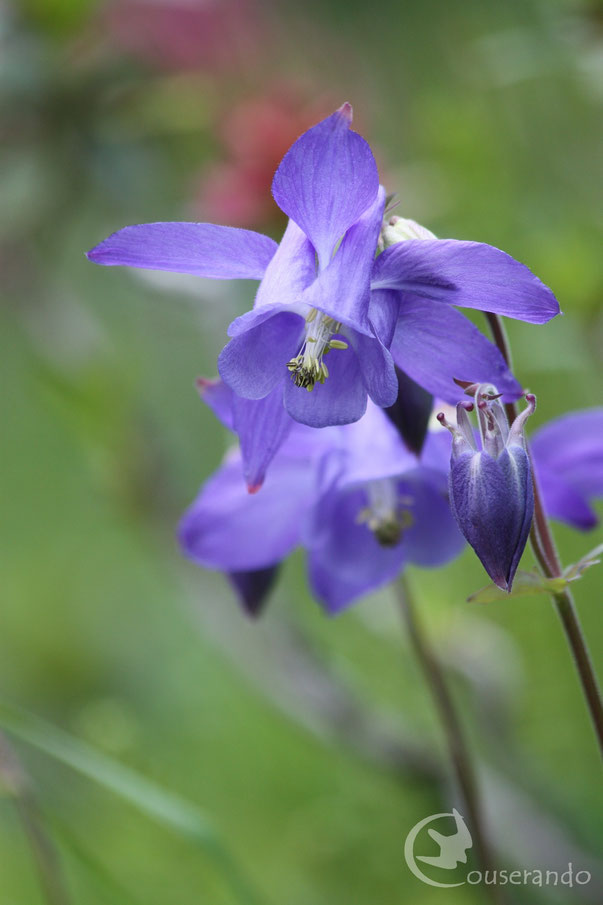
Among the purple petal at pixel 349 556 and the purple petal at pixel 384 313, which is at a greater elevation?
the purple petal at pixel 384 313

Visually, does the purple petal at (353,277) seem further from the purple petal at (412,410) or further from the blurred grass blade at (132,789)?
the blurred grass blade at (132,789)

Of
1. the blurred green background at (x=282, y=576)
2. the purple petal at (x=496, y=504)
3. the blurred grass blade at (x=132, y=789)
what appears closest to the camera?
the purple petal at (x=496, y=504)

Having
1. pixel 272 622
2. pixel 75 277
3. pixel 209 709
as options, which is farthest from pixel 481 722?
pixel 75 277

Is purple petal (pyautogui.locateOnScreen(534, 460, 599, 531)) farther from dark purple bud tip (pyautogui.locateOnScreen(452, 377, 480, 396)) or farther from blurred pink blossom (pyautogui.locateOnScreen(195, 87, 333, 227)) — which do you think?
blurred pink blossom (pyautogui.locateOnScreen(195, 87, 333, 227))

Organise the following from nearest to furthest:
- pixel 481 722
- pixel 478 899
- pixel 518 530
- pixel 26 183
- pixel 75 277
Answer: pixel 518 530 < pixel 478 899 < pixel 481 722 < pixel 26 183 < pixel 75 277

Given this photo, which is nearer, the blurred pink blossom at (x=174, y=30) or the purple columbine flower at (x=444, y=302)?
the purple columbine flower at (x=444, y=302)

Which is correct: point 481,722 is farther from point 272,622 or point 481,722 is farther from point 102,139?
point 102,139

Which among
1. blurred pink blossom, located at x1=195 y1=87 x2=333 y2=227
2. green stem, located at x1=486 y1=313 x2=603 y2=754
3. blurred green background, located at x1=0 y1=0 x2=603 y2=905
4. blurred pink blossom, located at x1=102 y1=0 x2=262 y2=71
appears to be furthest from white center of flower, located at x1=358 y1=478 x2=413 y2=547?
blurred pink blossom, located at x1=102 y1=0 x2=262 y2=71

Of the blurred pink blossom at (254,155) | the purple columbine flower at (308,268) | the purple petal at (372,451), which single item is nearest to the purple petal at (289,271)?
the purple columbine flower at (308,268)

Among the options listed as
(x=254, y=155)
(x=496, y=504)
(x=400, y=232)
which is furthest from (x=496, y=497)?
(x=254, y=155)
